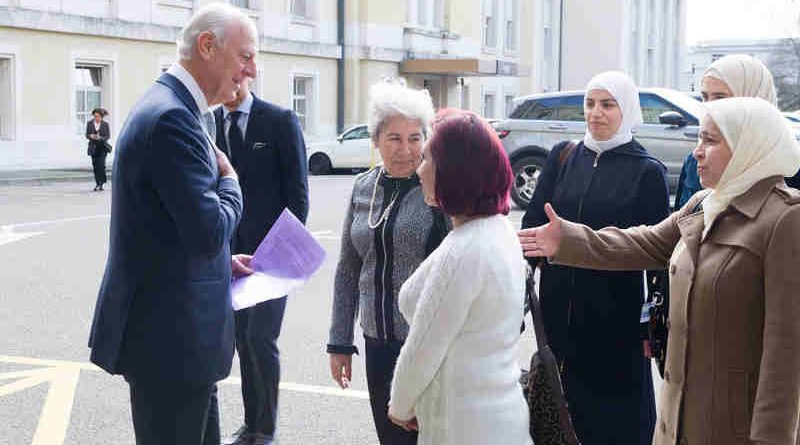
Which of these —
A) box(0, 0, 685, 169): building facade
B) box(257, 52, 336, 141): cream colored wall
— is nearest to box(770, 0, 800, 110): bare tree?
box(0, 0, 685, 169): building facade

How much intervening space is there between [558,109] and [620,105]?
470 inches

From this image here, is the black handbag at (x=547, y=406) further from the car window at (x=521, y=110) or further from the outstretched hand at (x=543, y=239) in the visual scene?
the car window at (x=521, y=110)

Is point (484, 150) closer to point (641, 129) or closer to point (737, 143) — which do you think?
point (737, 143)

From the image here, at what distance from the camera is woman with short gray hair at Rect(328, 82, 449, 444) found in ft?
12.7

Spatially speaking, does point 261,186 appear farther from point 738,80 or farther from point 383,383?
point 738,80

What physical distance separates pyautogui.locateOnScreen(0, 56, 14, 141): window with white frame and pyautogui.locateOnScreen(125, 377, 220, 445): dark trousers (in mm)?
22400

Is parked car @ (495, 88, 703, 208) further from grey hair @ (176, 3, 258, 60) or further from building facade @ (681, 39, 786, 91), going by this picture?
building facade @ (681, 39, 786, 91)

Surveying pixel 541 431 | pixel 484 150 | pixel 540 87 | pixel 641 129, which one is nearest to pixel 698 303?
pixel 541 431

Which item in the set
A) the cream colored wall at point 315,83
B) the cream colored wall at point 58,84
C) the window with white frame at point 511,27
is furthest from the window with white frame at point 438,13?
the cream colored wall at point 58,84

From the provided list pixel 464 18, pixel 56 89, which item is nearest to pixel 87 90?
pixel 56 89

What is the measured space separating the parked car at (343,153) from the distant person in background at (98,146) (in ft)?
22.1

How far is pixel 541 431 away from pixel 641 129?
13.5 metres

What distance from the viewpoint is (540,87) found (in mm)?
53938

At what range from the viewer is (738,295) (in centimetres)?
315
